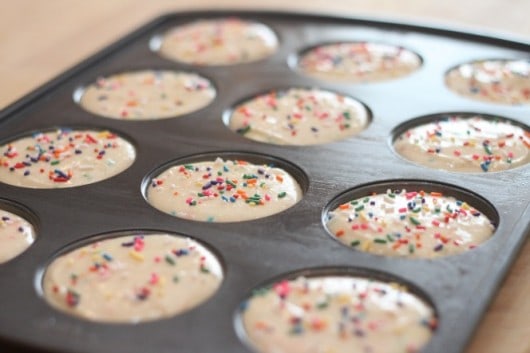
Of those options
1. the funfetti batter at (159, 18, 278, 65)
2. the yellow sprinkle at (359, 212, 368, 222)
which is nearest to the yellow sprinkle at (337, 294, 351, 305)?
the yellow sprinkle at (359, 212, 368, 222)

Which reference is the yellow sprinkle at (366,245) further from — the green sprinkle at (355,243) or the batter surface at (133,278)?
the batter surface at (133,278)

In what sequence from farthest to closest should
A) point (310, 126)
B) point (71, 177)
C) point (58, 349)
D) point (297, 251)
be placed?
point (310, 126) → point (71, 177) → point (297, 251) → point (58, 349)

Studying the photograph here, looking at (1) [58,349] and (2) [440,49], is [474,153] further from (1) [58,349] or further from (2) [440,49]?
(1) [58,349]

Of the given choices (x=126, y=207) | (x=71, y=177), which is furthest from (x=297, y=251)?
(x=71, y=177)

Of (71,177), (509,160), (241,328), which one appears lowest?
(71,177)

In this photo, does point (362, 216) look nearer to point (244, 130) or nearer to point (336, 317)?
point (336, 317)

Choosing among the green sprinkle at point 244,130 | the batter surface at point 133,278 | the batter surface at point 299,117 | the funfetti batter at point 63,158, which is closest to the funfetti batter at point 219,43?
the batter surface at point 299,117
